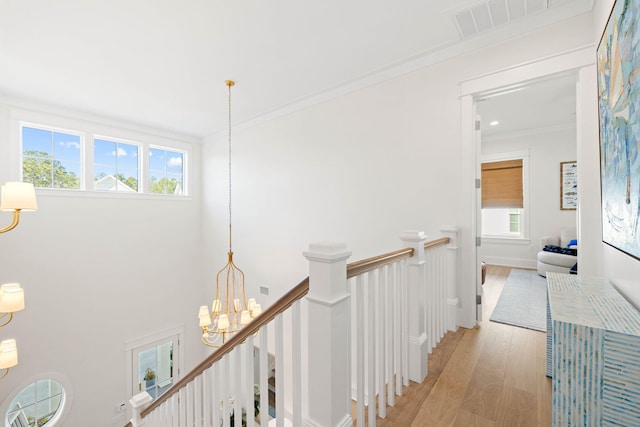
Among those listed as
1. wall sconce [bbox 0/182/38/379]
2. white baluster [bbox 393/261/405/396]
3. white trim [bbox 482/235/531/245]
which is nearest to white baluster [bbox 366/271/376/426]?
white baluster [bbox 393/261/405/396]

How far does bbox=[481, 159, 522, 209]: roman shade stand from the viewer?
5758 mm

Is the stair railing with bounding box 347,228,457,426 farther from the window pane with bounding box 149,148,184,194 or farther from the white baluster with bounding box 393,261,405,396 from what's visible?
the window pane with bounding box 149,148,184,194

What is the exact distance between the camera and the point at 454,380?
187 centimetres

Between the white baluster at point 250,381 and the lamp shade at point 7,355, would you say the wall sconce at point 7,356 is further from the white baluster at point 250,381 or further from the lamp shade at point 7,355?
the white baluster at point 250,381

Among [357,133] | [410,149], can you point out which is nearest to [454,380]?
[410,149]

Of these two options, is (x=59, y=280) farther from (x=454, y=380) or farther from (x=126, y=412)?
(x=454, y=380)

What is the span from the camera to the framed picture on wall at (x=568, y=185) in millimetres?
5098

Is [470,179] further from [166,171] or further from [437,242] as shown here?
[166,171]

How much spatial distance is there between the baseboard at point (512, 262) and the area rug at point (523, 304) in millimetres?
842

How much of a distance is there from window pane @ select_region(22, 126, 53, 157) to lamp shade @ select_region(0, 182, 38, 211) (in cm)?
283

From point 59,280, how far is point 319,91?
472cm

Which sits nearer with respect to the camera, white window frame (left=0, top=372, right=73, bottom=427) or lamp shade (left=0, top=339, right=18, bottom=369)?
lamp shade (left=0, top=339, right=18, bottom=369)

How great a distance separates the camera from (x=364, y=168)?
3.44 m

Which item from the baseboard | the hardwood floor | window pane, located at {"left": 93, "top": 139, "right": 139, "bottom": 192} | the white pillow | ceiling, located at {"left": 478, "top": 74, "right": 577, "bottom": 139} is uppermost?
ceiling, located at {"left": 478, "top": 74, "right": 577, "bottom": 139}
